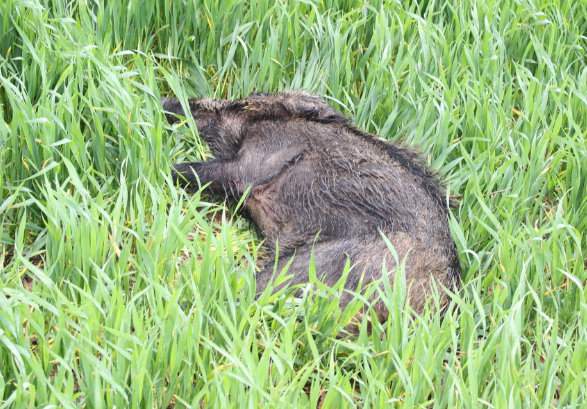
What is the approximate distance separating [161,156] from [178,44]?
1.00 m

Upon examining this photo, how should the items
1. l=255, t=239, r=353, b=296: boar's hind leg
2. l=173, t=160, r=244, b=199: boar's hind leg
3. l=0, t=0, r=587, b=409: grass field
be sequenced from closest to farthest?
l=0, t=0, r=587, b=409: grass field → l=255, t=239, r=353, b=296: boar's hind leg → l=173, t=160, r=244, b=199: boar's hind leg

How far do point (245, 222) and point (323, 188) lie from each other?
0.38 m

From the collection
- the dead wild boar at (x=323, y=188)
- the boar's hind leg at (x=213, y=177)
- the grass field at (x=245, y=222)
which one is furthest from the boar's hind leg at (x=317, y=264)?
the boar's hind leg at (x=213, y=177)

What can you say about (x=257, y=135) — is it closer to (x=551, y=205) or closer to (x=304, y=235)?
(x=304, y=235)

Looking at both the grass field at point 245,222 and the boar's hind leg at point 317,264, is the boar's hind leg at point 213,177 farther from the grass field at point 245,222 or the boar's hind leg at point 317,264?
the boar's hind leg at point 317,264

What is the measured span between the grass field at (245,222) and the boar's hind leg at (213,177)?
0.39 feet

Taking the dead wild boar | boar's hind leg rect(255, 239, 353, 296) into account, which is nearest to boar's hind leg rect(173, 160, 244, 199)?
the dead wild boar

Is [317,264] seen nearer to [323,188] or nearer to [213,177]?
[323,188]

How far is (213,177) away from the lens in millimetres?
4289

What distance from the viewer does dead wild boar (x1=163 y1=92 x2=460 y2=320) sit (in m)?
3.80

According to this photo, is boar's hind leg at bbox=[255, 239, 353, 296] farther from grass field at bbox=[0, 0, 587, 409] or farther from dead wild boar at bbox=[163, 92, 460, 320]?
grass field at bbox=[0, 0, 587, 409]

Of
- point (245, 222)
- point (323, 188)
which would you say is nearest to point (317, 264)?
point (323, 188)

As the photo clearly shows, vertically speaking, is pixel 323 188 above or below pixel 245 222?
above

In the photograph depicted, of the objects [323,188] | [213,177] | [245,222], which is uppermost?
[323,188]
